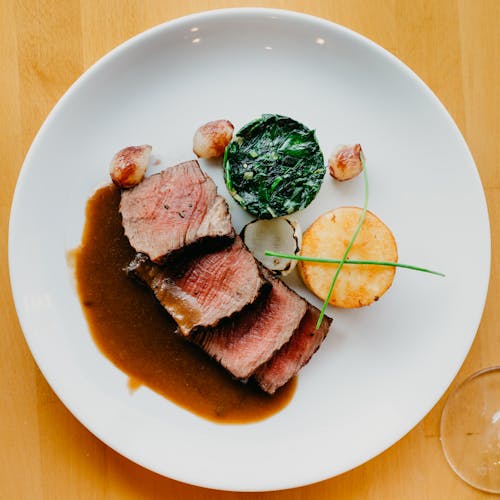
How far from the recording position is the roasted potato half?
227 cm

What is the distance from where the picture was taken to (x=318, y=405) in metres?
2.44

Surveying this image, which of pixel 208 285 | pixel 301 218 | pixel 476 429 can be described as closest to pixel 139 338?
pixel 208 285

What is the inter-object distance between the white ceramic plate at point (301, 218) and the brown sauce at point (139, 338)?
1.7 inches

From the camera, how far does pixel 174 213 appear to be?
2.27 m

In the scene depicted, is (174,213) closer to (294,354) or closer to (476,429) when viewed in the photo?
(294,354)

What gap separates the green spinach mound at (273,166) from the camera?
7.41 feet

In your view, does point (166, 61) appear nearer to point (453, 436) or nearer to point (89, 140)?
point (89, 140)

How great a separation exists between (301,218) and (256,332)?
0.49 m


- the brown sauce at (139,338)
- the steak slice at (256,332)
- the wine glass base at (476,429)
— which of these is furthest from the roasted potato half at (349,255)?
the wine glass base at (476,429)

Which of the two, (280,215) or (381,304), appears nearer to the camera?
(280,215)

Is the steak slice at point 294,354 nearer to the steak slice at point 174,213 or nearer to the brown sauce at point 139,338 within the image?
the brown sauce at point 139,338

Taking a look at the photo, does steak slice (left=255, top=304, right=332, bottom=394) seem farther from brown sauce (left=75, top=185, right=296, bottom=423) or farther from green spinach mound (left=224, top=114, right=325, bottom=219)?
green spinach mound (left=224, top=114, right=325, bottom=219)

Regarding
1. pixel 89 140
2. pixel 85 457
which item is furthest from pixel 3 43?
pixel 85 457

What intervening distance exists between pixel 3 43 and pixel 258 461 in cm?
192
